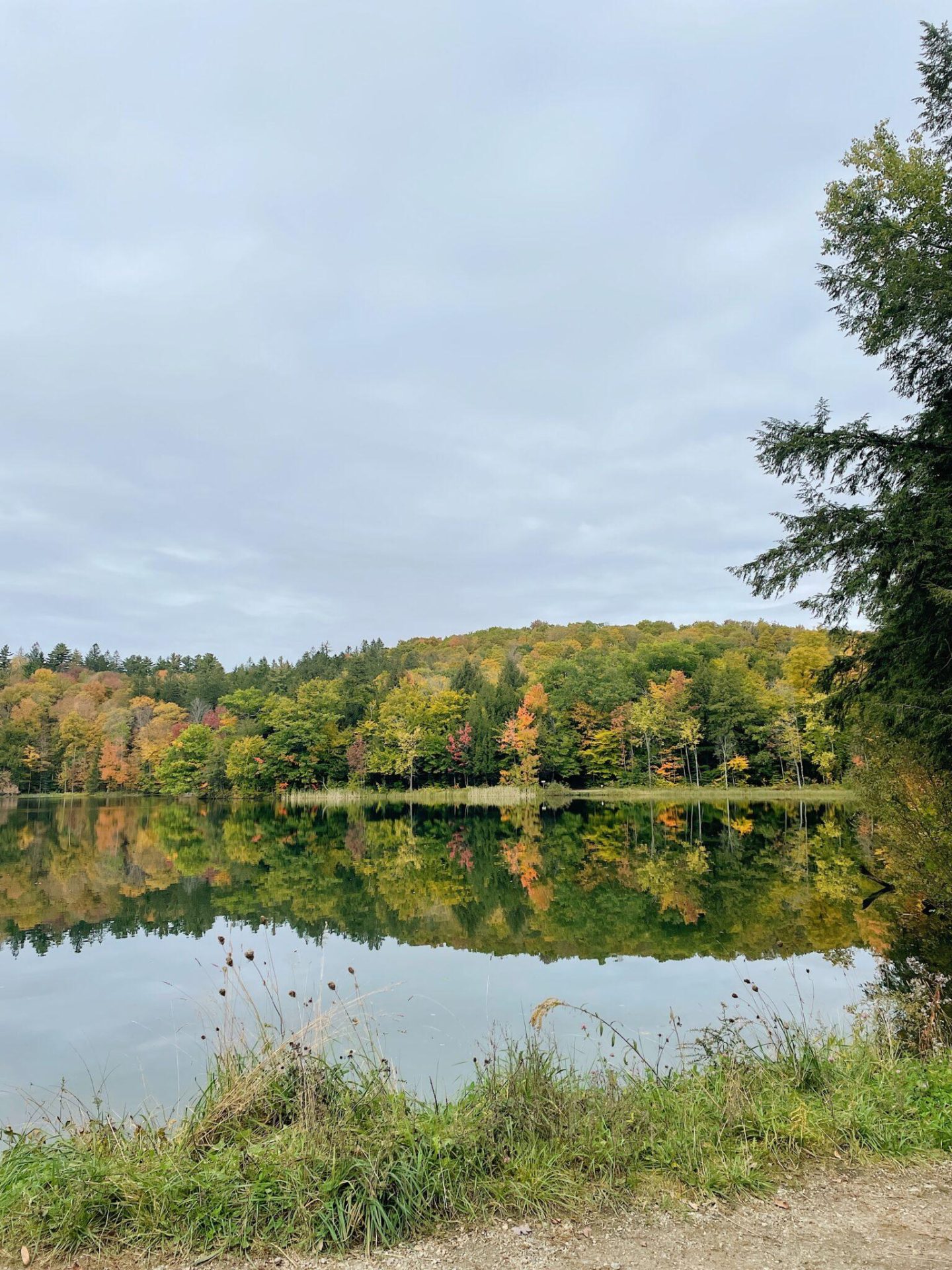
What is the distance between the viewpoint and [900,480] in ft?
33.8

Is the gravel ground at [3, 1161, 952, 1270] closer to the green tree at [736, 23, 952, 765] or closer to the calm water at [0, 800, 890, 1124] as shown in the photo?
the calm water at [0, 800, 890, 1124]

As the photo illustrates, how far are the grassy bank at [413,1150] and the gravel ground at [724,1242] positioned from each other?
0.42ft

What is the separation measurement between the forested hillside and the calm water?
28963mm

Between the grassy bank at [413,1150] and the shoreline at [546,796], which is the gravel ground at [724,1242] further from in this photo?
the shoreline at [546,796]

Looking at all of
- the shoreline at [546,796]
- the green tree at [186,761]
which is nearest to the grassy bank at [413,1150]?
the shoreline at [546,796]

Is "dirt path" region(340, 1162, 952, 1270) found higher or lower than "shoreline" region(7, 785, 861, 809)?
higher

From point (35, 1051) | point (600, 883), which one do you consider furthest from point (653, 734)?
point (35, 1051)

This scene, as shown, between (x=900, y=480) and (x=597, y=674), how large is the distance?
56860 millimetres

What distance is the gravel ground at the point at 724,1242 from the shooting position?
364cm

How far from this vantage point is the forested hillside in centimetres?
5941

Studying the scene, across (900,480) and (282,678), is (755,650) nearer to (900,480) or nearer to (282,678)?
(282,678)

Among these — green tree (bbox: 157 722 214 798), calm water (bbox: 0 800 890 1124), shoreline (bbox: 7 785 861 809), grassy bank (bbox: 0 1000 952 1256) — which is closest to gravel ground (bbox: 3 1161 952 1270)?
grassy bank (bbox: 0 1000 952 1256)

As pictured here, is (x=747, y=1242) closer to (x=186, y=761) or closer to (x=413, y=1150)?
(x=413, y=1150)

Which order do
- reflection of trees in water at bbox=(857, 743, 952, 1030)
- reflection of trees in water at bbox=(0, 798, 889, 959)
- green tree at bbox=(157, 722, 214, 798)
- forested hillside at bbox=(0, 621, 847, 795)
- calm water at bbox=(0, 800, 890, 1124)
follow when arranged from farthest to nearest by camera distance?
green tree at bbox=(157, 722, 214, 798)
forested hillside at bbox=(0, 621, 847, 795)
reflection of trees in water at bbox=(0, 798, 889, 959)
reflection of trees in water at bbox=(857, 743, 952, 1030)
calm water at bbox=(0, 800, 890, 1124)
